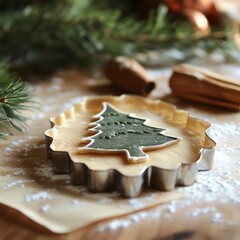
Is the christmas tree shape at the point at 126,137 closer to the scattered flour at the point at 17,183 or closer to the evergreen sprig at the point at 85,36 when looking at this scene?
the scattered flour at the point at 17,183

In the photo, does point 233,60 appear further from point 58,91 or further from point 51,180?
point 51,180

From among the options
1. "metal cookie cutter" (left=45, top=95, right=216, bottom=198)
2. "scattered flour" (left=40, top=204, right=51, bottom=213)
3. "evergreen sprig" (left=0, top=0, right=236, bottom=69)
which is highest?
"evergreen sprig" (left=0, top=0, right=236, bottom=69)

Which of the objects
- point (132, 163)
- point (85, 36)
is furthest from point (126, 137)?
point (85, 36)

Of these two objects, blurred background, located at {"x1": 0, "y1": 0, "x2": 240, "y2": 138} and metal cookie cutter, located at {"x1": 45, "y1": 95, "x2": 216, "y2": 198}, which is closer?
metal cookie cutter, located at {"x1": 45, "y1": 95, "x2": 216, "y2": 198}

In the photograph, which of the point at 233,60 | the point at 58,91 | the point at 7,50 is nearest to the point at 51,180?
the point at 58,91

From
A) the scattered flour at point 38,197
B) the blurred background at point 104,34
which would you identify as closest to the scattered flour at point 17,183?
the scattered flour at point 38,197

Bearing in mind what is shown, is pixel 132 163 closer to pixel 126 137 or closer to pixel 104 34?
pixel 126 137

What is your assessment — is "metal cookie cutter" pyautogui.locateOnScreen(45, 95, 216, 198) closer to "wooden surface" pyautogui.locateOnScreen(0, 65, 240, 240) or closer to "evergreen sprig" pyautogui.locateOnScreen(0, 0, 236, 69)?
"wooden surface" pyautogui.locateOnScreen(0, 65, 240, 240)

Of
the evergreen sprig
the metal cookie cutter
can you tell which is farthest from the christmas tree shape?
the evergreen sprig

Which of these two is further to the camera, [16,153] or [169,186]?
[16,153]
